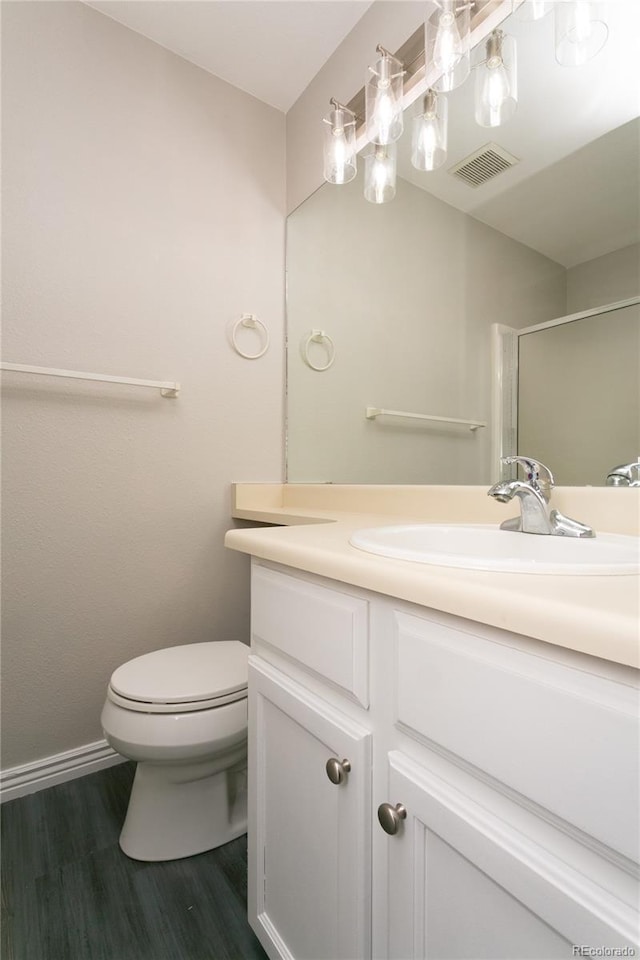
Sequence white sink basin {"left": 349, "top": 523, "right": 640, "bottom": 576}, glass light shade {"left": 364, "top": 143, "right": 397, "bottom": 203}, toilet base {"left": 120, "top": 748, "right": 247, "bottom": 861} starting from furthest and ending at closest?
glass light shade {"left": 364, "top": 143, "right": 397, "bottom": 203} < toilet base {"left": 120, "top": 748, "right": 247, "bottom": 861} < white sink basin {"left": 349, "top": 523, "right": 640, "bottom": 576}

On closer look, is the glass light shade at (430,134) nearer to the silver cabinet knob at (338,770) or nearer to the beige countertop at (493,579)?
the beige countertop at (493,579)

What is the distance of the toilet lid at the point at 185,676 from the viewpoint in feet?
3.61

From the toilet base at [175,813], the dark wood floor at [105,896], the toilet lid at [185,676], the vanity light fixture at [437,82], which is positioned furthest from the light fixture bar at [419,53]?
the dark wood floor at [105,896]

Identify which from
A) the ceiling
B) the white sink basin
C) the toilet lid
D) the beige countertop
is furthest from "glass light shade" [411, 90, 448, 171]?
the toilet lid

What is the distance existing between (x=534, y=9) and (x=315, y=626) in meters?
1.42

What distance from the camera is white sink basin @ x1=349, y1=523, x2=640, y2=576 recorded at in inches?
21.7

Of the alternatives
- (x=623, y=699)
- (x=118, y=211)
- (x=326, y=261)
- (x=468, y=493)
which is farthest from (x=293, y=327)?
(x=623, y=699)

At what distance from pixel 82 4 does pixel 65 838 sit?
8.04 ft

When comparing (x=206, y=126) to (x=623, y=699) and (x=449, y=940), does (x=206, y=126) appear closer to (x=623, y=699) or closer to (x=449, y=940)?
(x=623, y=699)

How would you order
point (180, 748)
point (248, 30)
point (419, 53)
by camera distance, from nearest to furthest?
1. point (180, 748)
2. point (419, 53)
3. point (248, 30)

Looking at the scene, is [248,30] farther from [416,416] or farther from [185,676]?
[185,676]

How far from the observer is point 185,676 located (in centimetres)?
119

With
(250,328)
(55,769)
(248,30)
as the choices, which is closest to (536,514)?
(250,328)

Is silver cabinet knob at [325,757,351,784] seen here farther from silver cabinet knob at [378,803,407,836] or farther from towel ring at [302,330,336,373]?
towel ring at [302,330,336,373]
